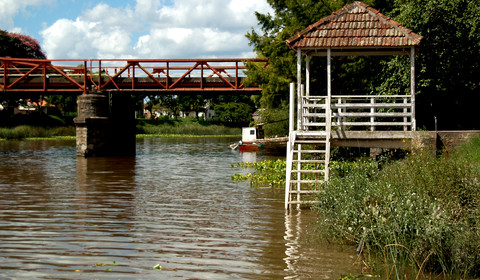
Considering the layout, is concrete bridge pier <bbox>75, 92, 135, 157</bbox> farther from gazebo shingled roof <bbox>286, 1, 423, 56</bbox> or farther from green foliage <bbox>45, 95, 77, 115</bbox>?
green foliage <bbox>45, 95, 77, 115</bbox>

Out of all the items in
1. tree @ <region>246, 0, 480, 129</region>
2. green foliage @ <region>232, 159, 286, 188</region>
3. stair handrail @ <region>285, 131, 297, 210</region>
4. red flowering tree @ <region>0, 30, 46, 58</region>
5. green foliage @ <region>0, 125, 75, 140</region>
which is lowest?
green foliage @ <region>232, 159, 286, 188</region>

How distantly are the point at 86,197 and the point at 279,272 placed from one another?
33.0 feet

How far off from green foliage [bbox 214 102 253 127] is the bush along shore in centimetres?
7429

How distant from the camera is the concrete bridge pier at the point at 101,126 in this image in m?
34.8

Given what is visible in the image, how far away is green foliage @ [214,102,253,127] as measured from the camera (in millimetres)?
87188

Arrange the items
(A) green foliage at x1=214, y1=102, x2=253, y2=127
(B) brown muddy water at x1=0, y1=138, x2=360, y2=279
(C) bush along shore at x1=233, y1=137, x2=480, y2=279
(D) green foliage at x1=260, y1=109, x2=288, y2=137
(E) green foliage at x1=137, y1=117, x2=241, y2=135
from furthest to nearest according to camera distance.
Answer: (A) green foliage at x1=214, y1=102, x2=253, y2=127
(E) green foliage at x1=137, y1=117, x2=241, y2=135
(D) green foliage at x1=260, y1=109, x2=288, y2=137
(B) brown muddy water at x1=0, y1=138, x2=360, y2=279
(C) bush along shore at x1=233, y1=137, x2=480, y2=279

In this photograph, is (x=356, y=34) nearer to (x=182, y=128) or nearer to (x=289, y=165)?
(x=289, y=165)

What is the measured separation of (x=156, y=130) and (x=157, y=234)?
66866 mm

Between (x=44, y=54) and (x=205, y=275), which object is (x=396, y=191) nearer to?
(x=205, y=275)

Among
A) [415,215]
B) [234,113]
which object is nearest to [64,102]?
[234,113]

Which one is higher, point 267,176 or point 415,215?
point 415,215

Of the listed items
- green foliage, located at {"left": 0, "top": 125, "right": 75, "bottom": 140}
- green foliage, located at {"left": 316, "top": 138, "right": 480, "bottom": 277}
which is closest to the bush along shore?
green foliage, located at {"left": 316, "top": 138, "right": 480, "bottom": 277}

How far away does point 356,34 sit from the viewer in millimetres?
15992

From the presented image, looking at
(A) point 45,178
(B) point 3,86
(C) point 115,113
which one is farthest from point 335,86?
(B) point 3,86
